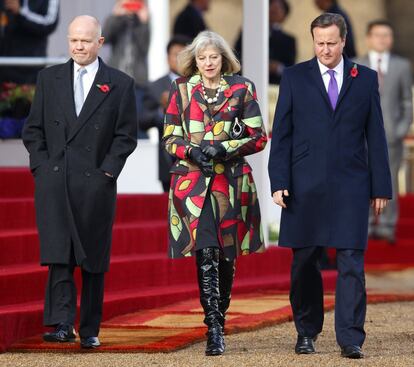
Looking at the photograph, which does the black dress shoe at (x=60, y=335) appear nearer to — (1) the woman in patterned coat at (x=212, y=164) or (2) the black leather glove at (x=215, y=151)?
(1) the woman in patterned coat at (x=212, y=164)

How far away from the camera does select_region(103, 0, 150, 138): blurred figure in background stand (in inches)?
679

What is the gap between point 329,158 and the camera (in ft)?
32.3

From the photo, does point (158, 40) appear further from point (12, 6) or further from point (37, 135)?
point (37, 135)

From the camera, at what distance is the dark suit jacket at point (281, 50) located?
730 inches

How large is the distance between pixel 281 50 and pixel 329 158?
8.80 meters

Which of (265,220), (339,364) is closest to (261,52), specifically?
(265,220)

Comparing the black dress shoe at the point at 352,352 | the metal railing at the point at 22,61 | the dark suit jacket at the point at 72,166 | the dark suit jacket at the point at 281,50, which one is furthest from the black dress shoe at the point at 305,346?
the dark suit jacket at the point at 281,50

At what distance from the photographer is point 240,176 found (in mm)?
10203

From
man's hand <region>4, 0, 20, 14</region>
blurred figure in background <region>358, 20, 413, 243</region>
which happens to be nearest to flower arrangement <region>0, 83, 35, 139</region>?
man's hand <region>4, 0, 20, 14</region>

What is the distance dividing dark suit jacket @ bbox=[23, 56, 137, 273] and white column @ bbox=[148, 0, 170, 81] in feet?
23.8

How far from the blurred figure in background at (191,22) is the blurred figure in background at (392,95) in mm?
2321

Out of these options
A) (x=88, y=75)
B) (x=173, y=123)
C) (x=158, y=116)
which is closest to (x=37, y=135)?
(x=88, y=75)

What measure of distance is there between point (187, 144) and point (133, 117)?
1.44 feet

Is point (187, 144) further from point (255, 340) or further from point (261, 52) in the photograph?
point (261, 52)
